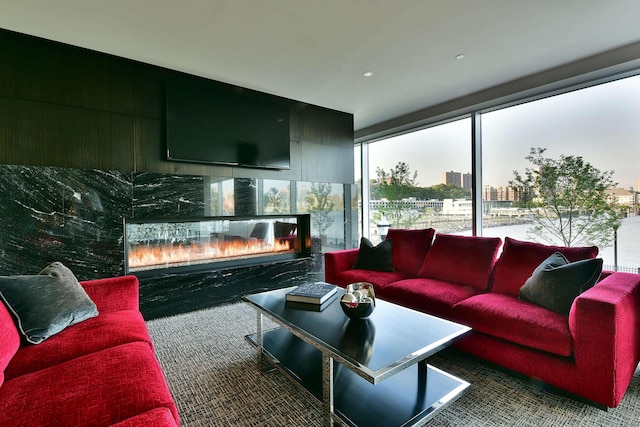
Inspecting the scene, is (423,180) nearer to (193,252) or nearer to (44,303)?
(193,252)

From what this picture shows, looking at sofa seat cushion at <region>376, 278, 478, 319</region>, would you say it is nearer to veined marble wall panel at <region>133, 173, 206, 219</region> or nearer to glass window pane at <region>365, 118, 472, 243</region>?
glass window pane at <region>365, 118, 472, 243</region>

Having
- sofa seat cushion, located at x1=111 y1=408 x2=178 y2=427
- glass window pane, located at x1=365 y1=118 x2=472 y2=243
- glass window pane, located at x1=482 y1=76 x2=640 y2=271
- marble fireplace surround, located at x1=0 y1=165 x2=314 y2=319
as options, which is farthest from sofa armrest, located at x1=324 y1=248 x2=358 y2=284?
sofa seat cushion, located at x1=111 y1=408 x2=178 y2=427

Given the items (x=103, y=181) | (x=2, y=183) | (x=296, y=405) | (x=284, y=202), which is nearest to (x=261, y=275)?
(x=284, y=202)

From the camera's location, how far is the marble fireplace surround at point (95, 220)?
259 centimetres

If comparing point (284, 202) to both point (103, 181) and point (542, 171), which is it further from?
point (542, 171)

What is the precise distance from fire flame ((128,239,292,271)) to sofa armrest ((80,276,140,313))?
1.12m

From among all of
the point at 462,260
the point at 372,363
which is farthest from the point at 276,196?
the point at 372,363

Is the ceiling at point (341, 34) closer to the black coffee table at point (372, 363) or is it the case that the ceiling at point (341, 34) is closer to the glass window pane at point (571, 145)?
the glass window pane at point (571, 145)

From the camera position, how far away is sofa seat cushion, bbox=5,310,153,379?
57.1 inches

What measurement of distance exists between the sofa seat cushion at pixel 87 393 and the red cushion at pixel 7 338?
0.11 m

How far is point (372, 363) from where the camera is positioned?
1.37m

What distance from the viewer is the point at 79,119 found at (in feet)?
9.37

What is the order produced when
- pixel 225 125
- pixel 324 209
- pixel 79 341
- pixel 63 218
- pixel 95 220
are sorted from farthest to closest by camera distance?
pixel 324 209 → pixel 225 125 → pixel 95 220 → pixel 63 218 → pixel 79 341

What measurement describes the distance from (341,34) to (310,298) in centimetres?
215
